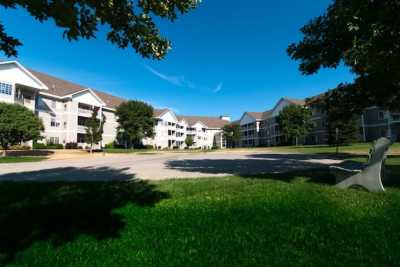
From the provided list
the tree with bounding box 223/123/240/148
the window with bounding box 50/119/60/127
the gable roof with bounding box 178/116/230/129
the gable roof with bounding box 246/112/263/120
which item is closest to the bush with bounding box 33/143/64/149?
the window with bounding box 50/119/60/127

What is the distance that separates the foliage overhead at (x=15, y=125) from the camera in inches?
1017

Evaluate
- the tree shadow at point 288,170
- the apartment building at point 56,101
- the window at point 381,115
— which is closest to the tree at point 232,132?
the apartment building at point 56,101

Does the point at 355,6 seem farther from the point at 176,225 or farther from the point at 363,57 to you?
the point at 176,225

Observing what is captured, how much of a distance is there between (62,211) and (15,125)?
2578cm

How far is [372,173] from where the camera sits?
6570 mm

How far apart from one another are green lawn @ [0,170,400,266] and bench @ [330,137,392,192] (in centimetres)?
36

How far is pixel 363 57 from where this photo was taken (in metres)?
6.02

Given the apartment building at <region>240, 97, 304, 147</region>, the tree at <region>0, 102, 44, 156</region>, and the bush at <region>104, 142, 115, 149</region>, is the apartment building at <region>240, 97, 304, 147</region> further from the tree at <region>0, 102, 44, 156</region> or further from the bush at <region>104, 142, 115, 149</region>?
the tree at <region>0, 102, 44, 156</region>

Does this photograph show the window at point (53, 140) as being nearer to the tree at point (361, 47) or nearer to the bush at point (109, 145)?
the bush at point (109, 145)

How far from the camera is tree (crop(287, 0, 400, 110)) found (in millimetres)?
5777

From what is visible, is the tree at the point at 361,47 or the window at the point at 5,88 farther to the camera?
the window at the point at 5,88

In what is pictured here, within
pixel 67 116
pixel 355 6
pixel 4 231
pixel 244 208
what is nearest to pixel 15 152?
pixel 67 116

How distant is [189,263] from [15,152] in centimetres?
3262

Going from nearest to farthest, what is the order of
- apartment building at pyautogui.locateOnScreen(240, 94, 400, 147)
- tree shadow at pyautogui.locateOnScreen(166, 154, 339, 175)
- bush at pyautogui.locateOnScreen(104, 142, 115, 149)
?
tree shadow at pyautogui.locateOnScreen(166, 154, 339, 175)
apartment building at pyautogui.locateOnScreen(240, 94, 400, 147)
bush at pyautogui.locateOnScreen(104, 142, 115, 149)
